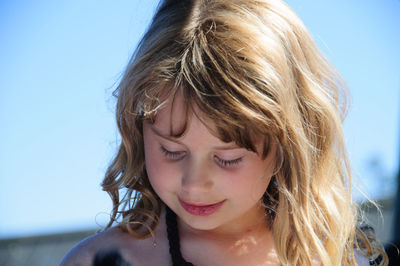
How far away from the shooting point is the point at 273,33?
1.92 metres

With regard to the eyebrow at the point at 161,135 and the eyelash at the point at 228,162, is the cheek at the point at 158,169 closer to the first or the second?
the eyebrow at the point at 161,135

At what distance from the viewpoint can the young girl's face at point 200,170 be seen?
1737 mm

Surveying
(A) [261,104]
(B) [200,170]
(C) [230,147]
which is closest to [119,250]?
(B) [200,170]

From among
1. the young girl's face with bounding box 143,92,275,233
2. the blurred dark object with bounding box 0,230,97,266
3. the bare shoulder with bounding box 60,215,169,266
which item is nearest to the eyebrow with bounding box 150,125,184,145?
the young girl's face with bounding box 143,92,275,233

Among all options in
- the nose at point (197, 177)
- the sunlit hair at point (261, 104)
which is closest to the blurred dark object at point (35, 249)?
the sunlit hair at point (261, 104)

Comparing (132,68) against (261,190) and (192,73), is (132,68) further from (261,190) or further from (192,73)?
(261,190)

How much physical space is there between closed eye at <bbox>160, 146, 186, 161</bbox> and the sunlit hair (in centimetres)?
13

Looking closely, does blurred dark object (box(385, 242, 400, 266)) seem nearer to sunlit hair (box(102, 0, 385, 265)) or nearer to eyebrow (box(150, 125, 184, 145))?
Answer: sunlit hair (box(102, 0, 385, 265))

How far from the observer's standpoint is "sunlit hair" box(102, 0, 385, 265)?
69.3 inches

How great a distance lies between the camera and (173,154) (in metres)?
1.82

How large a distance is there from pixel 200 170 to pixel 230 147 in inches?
4.9

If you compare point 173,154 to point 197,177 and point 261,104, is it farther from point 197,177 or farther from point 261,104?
point 261,104

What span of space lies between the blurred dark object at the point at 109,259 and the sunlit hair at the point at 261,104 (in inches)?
4.1

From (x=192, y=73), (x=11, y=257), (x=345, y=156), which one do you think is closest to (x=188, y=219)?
(x=192, y=73)
